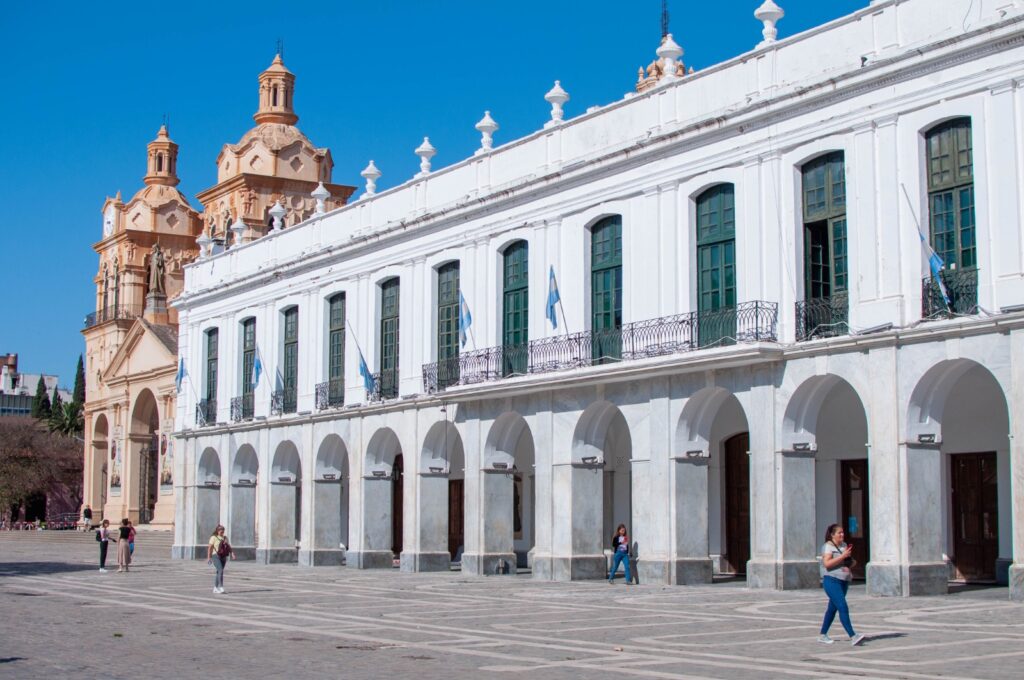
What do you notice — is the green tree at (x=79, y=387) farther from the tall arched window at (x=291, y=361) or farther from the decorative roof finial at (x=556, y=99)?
the decorative roof finial at (x=556, y=99)

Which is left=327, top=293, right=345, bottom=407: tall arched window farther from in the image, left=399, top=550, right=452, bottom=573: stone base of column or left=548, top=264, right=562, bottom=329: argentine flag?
left=548, top=264, right=562, bottom=329: argentine flag

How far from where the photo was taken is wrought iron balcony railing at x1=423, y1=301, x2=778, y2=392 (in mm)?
25312

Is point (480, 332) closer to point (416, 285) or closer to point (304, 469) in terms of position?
point (416, 285)

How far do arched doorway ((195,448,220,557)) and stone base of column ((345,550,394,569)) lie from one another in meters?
9.65

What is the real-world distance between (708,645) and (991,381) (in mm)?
11180

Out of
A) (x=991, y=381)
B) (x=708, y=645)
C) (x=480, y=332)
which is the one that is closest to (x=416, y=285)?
(x=480, y=332)

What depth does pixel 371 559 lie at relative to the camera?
36.0 meters

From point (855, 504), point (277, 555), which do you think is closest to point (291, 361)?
point (277, 555)

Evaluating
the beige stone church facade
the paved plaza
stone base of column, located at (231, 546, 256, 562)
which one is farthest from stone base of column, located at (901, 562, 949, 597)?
the beige stone church facade

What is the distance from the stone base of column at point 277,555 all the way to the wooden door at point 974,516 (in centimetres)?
2108

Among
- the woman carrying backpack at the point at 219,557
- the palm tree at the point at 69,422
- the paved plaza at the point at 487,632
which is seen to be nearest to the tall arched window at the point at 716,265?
the paved plaza at the point at 487,632

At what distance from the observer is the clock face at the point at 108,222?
76.6 meters

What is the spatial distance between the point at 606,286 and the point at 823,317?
6177mm

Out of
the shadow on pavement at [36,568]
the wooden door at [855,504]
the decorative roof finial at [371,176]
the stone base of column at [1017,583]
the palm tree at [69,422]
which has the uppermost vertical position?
the decorative roof finial at [371,176]
